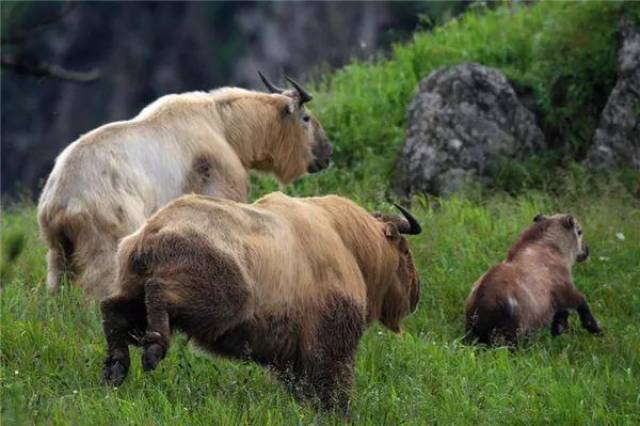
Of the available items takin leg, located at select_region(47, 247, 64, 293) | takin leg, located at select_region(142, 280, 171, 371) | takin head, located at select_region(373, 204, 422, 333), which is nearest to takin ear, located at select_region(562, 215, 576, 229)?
takin head, located at select_region(373, 204, 422, 333)

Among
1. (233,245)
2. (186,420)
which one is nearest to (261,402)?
(186,420)

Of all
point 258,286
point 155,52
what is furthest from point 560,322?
point 155,52

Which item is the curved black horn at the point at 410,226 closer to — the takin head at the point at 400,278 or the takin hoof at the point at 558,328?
the takin head at the point at 400,278

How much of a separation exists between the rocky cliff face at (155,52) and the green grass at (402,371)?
39.6 feet

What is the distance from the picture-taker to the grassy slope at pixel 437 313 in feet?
23.7

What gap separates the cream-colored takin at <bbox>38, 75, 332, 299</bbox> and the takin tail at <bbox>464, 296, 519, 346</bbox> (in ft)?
5.95

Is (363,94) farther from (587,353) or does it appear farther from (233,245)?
(233,245)

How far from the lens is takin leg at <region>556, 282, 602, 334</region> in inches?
381

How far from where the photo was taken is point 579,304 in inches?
383

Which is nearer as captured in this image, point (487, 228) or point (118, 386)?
point (118, 386)

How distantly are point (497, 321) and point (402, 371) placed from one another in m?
1.32

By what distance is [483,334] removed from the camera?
9.34m

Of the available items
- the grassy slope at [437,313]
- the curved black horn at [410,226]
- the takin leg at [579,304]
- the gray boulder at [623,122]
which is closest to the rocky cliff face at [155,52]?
the grassy slope at [437,313]

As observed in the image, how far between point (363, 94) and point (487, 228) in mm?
3473
